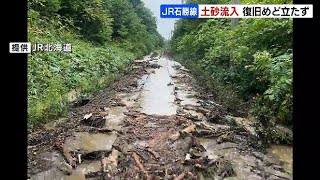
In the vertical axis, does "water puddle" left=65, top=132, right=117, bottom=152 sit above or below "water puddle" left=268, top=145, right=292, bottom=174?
above

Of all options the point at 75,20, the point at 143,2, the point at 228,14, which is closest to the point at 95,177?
the point at 228,14

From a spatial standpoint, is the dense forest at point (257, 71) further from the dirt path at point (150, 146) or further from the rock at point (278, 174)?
the rock at point (278, 174)

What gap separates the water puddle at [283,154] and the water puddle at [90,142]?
11.0 feet

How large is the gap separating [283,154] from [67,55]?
35.4ft

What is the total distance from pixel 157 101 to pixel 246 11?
7620 millimetres

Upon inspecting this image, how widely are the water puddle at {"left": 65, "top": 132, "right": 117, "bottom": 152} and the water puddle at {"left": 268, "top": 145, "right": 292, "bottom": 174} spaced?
11.0 feet

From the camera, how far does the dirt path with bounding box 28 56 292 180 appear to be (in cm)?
588

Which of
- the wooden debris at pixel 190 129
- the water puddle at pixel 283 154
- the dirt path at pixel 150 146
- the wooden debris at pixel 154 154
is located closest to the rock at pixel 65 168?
the dirt path at pixel 150 146

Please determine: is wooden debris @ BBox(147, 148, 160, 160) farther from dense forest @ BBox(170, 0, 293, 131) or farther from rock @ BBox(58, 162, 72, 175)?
dense forest @ BBox(170, 0, 293, 131)

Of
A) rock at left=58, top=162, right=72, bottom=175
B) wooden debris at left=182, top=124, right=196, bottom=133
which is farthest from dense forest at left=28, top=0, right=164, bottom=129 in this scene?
wooden debris at left=182, top=124, right=196, bottom=133

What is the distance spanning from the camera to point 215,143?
7.62 metres

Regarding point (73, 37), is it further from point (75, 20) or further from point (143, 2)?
point (143, 2)

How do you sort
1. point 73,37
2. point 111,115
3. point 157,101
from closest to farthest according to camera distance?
point 111,115
point 157,101
point 73,37

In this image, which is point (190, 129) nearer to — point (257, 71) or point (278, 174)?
point (278, 174)
